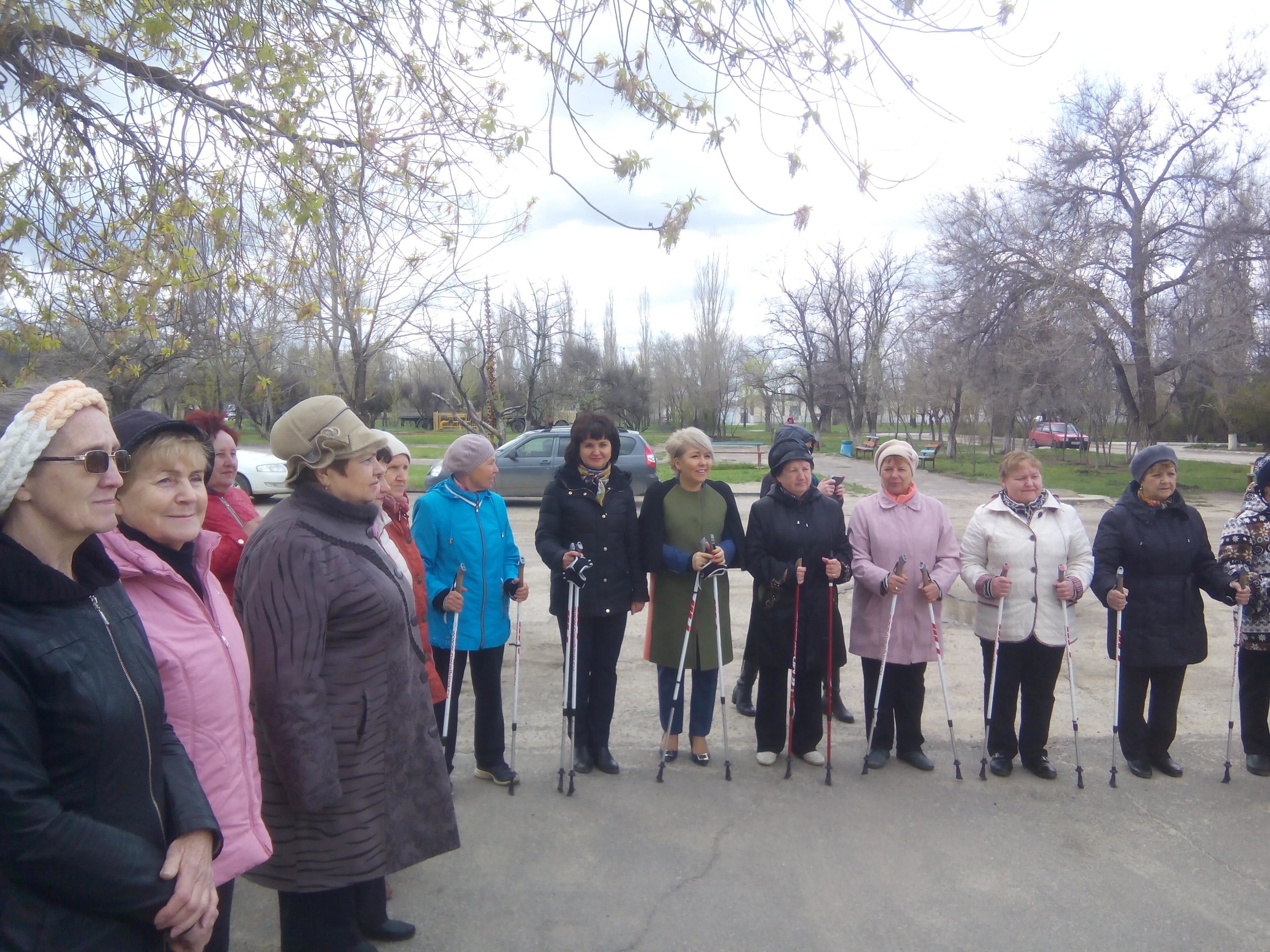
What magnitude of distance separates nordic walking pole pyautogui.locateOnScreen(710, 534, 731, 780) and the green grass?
40.9 feet

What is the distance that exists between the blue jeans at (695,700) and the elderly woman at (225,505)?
7.49 ft

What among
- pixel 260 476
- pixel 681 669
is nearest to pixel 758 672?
pixel 681 669

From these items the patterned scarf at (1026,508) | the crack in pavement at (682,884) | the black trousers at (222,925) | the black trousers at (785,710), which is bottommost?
the crack in pavement at (682,884)

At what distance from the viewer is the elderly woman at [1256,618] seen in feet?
14.2

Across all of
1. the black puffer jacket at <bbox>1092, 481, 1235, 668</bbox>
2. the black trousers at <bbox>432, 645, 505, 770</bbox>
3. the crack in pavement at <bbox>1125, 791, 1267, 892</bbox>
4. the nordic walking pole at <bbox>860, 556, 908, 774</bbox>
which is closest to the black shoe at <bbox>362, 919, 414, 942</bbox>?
the black trousers at <bbox>432, 645, 505, 770</bbox>

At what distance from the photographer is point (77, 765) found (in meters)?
1.57

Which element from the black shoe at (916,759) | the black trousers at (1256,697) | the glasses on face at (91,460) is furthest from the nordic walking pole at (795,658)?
the glasses on face at (91,460)

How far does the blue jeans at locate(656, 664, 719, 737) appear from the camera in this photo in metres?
4.51

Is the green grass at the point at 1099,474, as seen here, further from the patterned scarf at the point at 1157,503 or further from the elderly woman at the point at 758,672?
the patterned scarf at the point at 1157,503

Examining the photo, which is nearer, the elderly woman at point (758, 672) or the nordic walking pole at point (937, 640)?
the nordic walking pole at point (937, 640)

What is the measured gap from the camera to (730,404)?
55312mm

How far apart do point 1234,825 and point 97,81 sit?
6854mm

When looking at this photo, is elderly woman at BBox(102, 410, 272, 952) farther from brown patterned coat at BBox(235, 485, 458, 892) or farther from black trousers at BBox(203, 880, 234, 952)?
brown patterned coat at BBox(235, 485, 458, 892)

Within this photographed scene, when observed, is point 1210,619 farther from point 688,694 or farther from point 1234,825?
point 688,694
